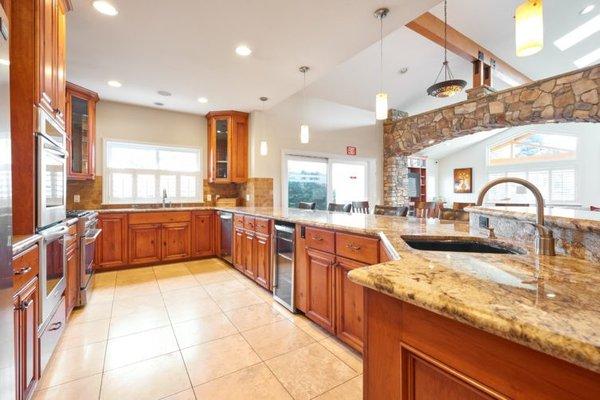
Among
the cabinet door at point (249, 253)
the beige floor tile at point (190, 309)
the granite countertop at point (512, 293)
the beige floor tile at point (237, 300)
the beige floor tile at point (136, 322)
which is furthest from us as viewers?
the cabinet door at point (249, 253)

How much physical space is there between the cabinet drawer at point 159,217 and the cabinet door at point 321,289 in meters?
2.69

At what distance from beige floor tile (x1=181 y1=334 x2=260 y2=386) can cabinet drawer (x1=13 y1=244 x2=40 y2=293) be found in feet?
3.22

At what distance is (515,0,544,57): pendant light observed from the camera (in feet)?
5.24

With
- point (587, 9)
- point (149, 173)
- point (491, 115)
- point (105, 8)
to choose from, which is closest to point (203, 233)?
point (149, 173)

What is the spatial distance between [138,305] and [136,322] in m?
0.38

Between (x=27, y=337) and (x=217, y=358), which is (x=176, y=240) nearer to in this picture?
(x=217, y=358)

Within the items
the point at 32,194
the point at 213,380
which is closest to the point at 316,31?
the point at 32,194

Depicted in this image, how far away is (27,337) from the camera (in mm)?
1270

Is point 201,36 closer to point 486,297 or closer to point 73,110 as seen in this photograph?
point 73,110

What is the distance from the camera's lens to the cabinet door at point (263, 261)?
279cm

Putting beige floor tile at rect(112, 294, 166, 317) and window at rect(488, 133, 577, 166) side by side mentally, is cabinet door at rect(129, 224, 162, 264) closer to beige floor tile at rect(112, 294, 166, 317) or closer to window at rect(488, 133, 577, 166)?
beige floor tile at rect(112, 294, 166, 317)

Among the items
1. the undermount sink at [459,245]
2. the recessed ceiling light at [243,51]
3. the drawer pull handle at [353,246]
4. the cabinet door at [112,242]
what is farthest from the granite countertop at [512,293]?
the cabinet door at [112,242]

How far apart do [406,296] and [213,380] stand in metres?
1.45

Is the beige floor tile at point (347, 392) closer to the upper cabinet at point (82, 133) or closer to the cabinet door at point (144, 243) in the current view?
the cabinet door at point (144, 243)
